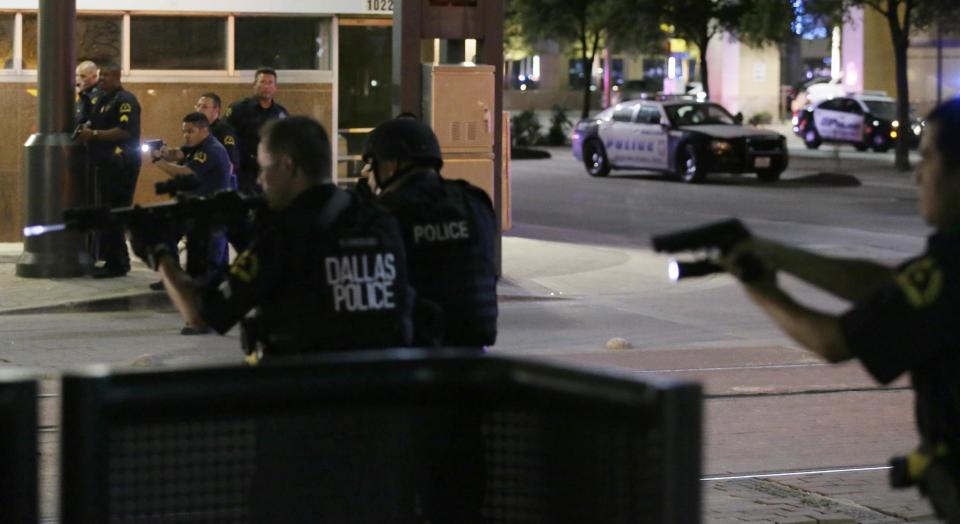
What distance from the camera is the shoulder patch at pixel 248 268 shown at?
4648 millimetres

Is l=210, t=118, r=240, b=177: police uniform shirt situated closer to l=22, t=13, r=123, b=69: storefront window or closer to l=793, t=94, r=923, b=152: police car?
l=22, t=13, r=123, b=69: storefront window

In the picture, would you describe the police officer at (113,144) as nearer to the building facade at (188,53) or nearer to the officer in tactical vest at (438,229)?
the building facade at (188,53)

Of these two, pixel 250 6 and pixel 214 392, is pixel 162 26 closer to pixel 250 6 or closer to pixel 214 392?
pixel 250 6

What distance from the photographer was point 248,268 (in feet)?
15.3

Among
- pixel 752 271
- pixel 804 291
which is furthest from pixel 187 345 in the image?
pixel 752 271

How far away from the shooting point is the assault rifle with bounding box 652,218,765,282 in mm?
3475

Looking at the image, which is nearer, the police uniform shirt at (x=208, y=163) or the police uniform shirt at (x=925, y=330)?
the police uniform shirt at (x=925, y=330)

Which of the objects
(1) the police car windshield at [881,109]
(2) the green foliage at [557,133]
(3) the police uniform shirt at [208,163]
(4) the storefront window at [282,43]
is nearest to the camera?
(3) the police uniform shirt at [208,163]

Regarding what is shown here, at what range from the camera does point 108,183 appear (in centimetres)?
1471

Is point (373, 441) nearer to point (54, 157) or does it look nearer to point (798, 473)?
point (798, 473)

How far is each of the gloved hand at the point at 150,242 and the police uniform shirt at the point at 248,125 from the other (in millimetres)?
9768

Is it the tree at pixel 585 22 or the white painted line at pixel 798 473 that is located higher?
the tree at pixel 585 22

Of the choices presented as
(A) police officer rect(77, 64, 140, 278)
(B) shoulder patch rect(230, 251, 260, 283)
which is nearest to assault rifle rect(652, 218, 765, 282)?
(B) shoulder patch rect(230, 251, 260, 283)

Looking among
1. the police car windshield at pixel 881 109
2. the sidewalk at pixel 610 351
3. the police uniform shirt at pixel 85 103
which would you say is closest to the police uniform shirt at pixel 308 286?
the sidewalk at pixel 610 351
